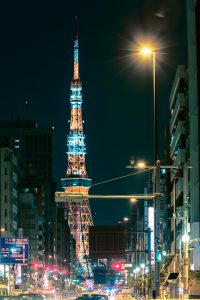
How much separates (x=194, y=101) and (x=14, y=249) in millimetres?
23795

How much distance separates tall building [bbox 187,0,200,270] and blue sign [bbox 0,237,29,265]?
1770 cm

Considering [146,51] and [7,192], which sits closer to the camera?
[146,51]

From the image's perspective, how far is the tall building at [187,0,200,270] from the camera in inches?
3118

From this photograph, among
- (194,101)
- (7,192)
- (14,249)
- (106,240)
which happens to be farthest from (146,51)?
(7,192)

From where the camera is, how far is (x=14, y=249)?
86562 millimetres

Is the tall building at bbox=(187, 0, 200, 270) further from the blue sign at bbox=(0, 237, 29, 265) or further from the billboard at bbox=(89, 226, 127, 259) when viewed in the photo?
the billboard at bbox=(89, 226, 127, 259)

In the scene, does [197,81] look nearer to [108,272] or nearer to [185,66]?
[185,66]

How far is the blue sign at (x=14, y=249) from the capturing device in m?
85.9

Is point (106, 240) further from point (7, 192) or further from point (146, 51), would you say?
point (7, 192)

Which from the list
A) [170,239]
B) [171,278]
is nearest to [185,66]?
[170,239]

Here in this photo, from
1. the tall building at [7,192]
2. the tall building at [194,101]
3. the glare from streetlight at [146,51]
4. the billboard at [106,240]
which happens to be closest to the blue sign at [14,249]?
the tall building at [194,101]

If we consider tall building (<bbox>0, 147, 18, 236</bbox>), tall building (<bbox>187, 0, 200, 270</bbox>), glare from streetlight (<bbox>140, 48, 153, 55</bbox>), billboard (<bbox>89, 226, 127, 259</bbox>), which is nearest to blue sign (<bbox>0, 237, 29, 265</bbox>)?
tall building (<bbox>187, 0, 200, 270</bbox>)

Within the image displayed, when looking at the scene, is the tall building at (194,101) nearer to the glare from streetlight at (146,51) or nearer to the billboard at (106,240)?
the billboard at (106,240)

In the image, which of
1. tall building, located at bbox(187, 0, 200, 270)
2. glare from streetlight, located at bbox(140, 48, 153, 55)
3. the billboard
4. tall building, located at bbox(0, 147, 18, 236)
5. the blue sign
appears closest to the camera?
glare from streetlight, located at bbox(140, 48, 153, 55)
